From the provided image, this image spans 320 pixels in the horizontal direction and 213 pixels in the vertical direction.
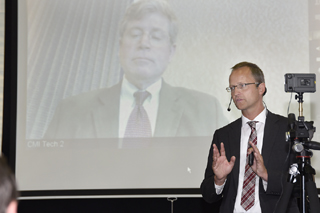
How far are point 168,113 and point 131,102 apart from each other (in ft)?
1.24

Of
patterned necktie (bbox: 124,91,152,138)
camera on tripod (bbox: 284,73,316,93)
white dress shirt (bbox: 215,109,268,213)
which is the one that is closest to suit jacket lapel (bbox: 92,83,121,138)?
patterned necktie (bbox: 124,91,152,138)

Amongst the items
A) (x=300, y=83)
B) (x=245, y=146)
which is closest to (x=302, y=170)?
(x=300, y=83)

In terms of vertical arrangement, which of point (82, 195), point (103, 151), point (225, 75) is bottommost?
point (82, 195)

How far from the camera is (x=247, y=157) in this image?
101 inches

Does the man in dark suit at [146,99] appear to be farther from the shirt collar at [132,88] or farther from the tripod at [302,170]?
the tripod at [302,170]

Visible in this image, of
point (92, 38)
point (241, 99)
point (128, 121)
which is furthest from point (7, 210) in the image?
point (92, 38)

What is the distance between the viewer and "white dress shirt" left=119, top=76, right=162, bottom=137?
389cm

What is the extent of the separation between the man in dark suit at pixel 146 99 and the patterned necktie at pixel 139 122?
0.04ft

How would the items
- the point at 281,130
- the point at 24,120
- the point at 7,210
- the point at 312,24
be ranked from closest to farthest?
the point at 7,210 < the point at 281,130 < the point at 312,24 < the point at 24,120

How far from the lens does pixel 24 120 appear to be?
4.07 metres

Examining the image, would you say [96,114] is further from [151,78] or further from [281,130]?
[281,130]

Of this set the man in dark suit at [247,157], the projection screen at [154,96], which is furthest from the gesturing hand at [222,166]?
the projection screen at [154,96]

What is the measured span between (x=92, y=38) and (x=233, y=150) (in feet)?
6.69

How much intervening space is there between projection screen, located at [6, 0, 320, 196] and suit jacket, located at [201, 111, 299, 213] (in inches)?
42.1
